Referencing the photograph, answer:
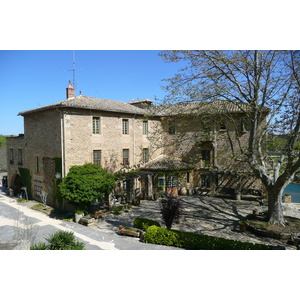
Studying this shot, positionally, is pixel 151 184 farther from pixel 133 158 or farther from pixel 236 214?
pixel 236 214

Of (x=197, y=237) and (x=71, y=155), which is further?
(x=71, y=155)

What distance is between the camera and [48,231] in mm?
11961

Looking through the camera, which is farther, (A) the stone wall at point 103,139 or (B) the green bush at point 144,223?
(A) the stone wall at point 103,139

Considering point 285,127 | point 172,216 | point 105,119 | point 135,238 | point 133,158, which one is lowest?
point 135,238

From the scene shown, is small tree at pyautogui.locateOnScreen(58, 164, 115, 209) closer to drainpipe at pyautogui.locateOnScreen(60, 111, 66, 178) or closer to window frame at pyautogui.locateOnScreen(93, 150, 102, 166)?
drainpipe at pyautogui.locateOnScreen(60, 111, 66, 178)

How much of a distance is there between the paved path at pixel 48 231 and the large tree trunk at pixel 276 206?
5.65 m

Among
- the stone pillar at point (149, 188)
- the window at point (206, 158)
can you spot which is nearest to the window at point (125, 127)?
the stone pillar at point (149, 188)

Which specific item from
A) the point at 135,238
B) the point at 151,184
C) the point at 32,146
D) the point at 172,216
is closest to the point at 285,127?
the point at 172,216

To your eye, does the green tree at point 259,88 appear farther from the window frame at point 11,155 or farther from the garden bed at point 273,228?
the window frame at point 11,155

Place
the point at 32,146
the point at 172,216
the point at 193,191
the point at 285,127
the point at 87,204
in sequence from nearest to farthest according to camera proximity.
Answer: the point at 285,127
the point at 172,216
the point at 87,204
the point at 32,146
the point at 193,191

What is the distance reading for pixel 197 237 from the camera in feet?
31.4

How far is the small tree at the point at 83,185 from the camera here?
13656 mm

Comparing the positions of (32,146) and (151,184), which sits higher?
(32,146)

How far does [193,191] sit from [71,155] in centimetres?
1105
